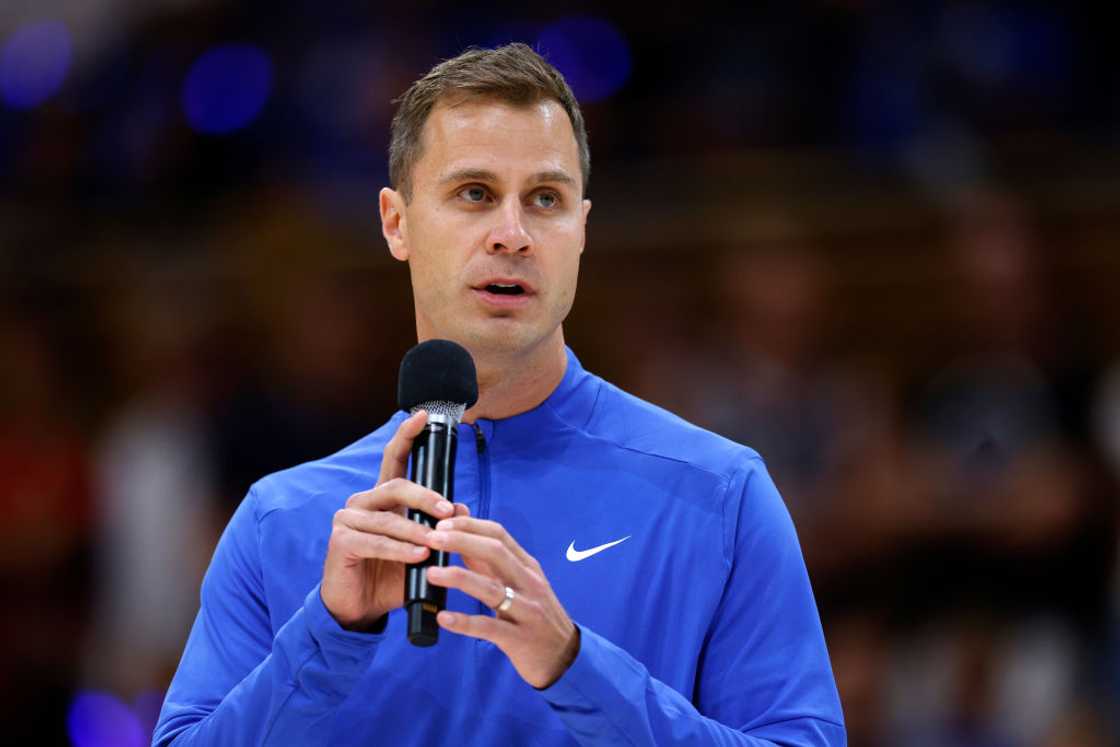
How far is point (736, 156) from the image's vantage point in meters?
8.01

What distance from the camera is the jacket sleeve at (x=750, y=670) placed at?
2.41 meters

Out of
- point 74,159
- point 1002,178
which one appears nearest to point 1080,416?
point 1002,178

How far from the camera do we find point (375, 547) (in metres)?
2.27

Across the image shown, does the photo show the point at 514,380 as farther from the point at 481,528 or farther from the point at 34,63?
the point at 34,63

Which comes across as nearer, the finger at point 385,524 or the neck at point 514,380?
the finger at point 385,524

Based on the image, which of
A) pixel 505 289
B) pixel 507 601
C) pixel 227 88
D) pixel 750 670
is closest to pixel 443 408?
pixel 507 601

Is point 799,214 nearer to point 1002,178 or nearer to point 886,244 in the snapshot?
point 886,244

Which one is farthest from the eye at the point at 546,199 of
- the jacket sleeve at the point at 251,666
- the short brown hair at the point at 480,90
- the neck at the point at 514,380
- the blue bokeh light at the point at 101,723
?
the blue bokeh light at the point at 101,723

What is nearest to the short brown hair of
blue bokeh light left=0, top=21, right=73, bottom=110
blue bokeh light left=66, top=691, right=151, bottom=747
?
blue bokeh light left=66, top=691, right=151, bottom=747

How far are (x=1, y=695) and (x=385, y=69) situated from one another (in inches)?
146

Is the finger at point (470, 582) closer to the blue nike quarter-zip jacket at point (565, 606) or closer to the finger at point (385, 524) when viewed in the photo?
the finger at point (385, 524)

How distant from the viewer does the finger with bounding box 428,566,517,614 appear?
2.19m

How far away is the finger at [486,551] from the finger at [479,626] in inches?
2.3

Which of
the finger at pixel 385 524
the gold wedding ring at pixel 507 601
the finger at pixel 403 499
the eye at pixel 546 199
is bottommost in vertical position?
the gold wedding ring at pixel 507 601
